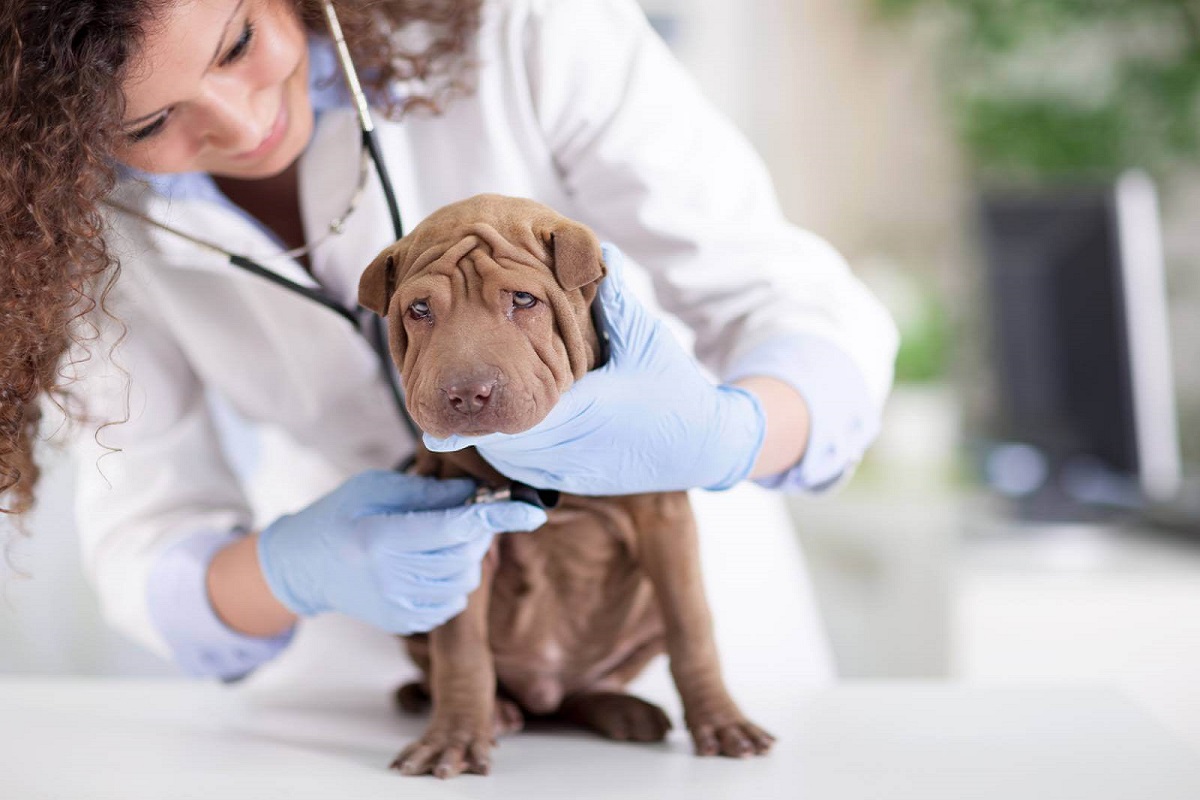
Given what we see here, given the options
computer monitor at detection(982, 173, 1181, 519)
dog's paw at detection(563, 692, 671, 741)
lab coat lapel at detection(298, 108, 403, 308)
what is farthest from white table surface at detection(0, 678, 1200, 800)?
computer monitor at detection(982, 173, 1181, 519)

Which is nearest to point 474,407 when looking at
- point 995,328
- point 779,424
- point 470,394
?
point 470,394

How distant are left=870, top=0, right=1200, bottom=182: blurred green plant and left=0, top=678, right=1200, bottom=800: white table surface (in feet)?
7.48

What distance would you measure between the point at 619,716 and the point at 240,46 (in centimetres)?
72

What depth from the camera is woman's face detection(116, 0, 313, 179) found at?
0.94 metres

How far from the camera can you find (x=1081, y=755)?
96 centimetres

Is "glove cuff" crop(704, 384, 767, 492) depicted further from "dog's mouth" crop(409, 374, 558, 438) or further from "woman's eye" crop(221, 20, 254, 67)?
"woman's eye" crop(221, 20, 254, 67)

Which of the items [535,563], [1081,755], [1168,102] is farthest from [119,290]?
[1168,102]

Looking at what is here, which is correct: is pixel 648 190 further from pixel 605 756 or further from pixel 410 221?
pixel 605 756

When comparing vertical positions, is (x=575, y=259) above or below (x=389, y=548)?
above

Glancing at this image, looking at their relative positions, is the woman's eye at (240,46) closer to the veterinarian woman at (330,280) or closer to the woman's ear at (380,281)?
the veterinarian woman at (330,280)

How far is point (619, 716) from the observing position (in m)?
1.03

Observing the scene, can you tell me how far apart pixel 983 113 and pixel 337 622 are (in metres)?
2.42

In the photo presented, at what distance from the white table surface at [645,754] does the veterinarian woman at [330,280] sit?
0.12 m

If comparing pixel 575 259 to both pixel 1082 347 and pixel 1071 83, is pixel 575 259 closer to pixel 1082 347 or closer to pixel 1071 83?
pixel 1082 347
